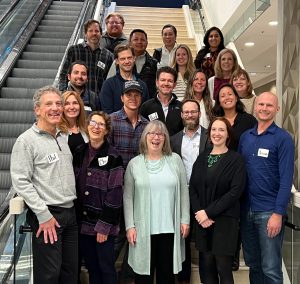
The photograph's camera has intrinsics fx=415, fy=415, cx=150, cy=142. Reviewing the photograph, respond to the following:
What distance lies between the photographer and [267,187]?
3.06 meters

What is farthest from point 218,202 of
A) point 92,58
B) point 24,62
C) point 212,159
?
point 24,62

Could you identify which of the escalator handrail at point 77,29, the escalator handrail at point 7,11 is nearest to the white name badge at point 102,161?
the escalator handrail at point 77,29

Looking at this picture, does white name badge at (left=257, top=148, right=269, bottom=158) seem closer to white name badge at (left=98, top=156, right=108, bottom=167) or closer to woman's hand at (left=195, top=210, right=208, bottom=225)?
woman's hand at (left=195, top=210, right=208, bottom=225)

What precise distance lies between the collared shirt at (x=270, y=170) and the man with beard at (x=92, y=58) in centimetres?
223

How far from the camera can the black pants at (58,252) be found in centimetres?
271

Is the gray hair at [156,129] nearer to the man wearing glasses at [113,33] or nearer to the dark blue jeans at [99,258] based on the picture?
the dark blue jeans at [99,258]

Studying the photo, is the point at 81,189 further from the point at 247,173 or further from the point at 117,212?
the point at 247,173

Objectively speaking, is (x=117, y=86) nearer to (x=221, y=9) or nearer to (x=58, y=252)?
(x=58, y=252)

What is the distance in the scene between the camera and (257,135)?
3.19 m

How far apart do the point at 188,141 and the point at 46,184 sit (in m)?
1.33

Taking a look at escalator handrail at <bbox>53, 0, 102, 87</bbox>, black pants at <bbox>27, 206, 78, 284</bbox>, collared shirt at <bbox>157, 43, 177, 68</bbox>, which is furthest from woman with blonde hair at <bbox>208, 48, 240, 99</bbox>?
escalator handrail at <bbox>53, 0, 102, 87</bbox>

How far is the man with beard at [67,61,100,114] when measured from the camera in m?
3.97

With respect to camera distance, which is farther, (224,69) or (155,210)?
(224,69)

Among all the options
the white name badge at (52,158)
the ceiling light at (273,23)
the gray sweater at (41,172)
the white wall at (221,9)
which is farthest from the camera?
the white wall at (221,9)
